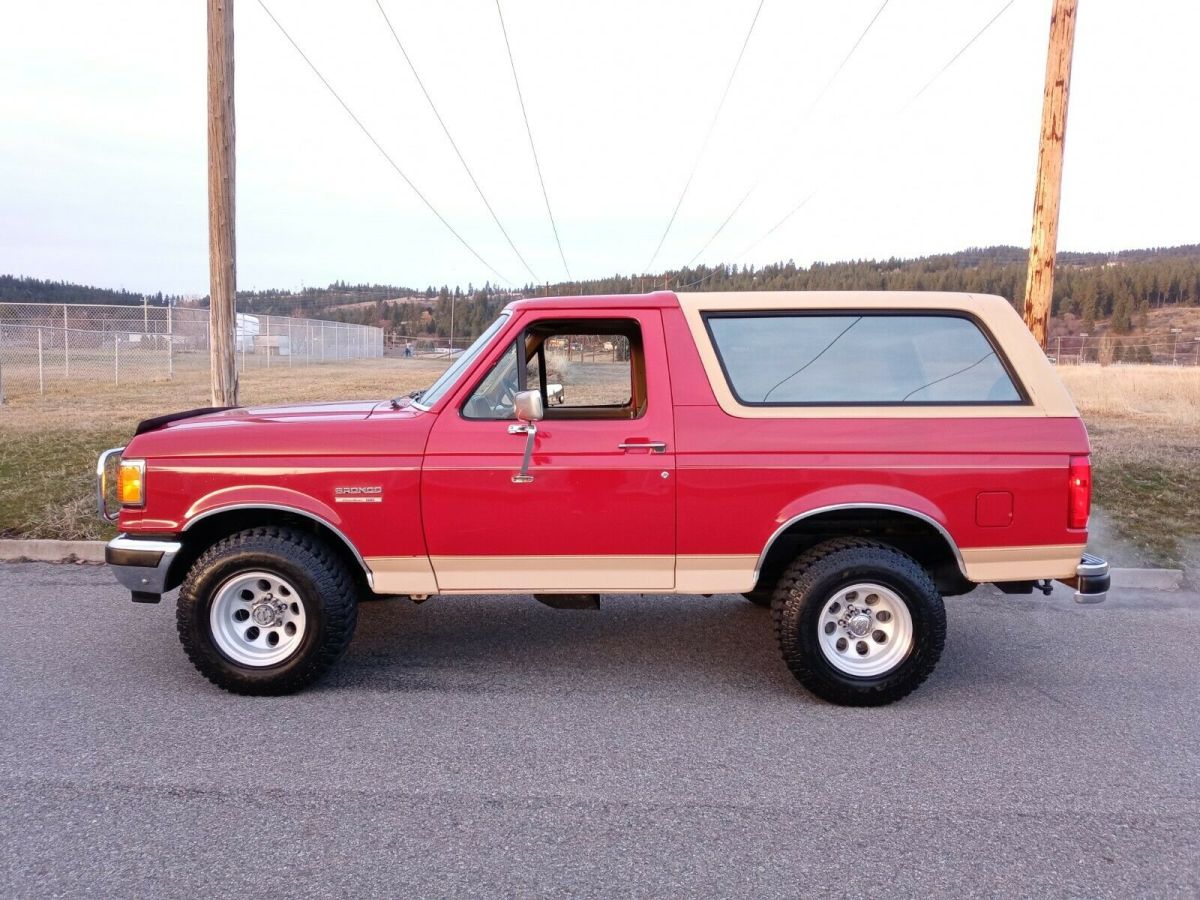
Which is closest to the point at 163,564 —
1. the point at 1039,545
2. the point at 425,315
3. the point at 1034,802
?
the point at 1034,802

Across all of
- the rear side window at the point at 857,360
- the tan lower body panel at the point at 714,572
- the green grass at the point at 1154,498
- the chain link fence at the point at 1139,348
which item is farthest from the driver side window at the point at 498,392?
the chain link fence at the point at 1139,348

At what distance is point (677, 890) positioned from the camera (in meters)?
2.92

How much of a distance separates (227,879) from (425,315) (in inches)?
4345

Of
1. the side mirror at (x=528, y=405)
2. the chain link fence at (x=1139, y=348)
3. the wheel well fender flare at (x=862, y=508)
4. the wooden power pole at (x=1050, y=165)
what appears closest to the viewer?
the side mirror at (x=528, y=405)

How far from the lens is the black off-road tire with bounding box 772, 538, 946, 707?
448 centimetres

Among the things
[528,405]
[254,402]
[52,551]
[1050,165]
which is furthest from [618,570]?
[254,402]

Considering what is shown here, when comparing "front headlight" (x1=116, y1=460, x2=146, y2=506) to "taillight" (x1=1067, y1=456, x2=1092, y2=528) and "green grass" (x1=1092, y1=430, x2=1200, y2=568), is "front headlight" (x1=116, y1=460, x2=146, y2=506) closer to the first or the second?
"taillight" (x1=1067, y1=456, x2=1092, y2=528)

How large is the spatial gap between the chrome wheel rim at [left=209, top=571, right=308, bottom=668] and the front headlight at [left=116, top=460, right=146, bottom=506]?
0.63m

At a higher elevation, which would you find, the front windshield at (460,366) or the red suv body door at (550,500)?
the front windshield at (460,366)

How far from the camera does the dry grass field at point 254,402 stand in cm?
798

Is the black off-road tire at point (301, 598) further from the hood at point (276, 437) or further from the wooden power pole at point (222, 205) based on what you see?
the wooden power pole at point (222, 205)

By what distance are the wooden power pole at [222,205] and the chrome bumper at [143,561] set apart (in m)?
4.51

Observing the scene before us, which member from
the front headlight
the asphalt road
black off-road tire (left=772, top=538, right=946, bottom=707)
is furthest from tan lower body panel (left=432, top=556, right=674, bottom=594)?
the front headlight

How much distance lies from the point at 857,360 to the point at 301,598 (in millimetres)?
3058
